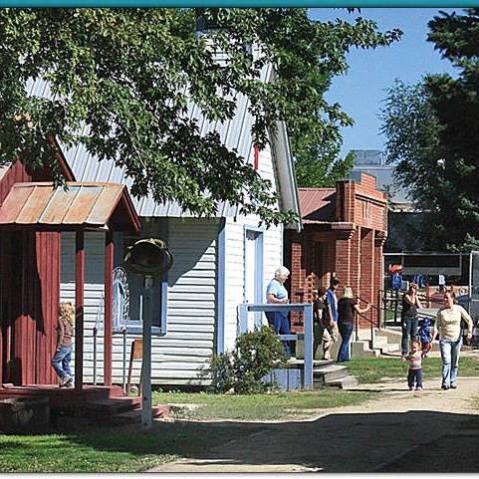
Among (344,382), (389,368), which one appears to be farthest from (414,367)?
(344,382)

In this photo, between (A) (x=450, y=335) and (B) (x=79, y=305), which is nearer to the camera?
→ (A) (x=450, y=335)

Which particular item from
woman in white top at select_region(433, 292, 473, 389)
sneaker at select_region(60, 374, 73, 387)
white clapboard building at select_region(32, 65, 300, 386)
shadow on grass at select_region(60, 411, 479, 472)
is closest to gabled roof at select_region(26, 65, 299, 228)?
white clapboard building at select_region(32, 65, 300, 386)

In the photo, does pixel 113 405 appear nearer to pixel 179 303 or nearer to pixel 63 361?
pixel 63 361

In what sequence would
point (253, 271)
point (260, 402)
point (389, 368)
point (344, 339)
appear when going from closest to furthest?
1. point (389, 368)
2. point (260, 402)
3. point (344, 339)
4. point (253, 271)

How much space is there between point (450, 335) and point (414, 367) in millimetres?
444

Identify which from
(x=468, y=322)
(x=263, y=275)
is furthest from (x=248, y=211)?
(x=468, y=322)

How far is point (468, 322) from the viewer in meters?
14.8

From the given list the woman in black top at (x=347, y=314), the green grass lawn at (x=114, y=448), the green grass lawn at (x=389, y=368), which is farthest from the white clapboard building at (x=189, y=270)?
the green grass lawn at (x=389, y=368)

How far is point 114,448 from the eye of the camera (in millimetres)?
14234

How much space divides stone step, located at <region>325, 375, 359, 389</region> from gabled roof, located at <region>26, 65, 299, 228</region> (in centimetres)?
148

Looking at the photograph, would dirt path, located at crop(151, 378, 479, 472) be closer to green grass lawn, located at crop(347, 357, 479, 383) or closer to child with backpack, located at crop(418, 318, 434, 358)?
green grass lawn, located at crop(347, 357, 479, 383)

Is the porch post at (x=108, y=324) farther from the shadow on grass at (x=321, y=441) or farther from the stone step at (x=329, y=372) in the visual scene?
the stone step at (x=329, y=372)

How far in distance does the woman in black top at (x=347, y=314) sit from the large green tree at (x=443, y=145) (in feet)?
2.82

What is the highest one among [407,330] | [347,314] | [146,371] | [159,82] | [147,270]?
[159,82]
